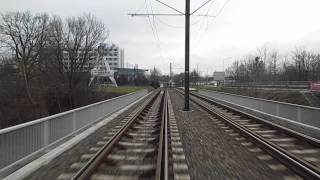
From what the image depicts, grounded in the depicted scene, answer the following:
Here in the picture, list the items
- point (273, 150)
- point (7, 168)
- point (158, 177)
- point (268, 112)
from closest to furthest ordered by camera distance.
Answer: point (158, 177), point (7, 168), point (273, 150), point (268, 112)

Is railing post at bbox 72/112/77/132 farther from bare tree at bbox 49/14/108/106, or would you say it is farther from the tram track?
Answer: bare tree at bbox 49/14/108/106

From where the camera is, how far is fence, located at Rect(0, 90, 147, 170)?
24.6 ft

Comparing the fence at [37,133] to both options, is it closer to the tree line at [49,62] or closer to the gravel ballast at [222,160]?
the gravel ballast at [222,160]

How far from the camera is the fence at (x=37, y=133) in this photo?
7.51 meters

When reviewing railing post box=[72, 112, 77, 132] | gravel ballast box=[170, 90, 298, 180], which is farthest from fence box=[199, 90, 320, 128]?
railing post box=[72, 112, 77, 132]

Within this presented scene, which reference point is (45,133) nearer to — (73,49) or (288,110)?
(288,110)

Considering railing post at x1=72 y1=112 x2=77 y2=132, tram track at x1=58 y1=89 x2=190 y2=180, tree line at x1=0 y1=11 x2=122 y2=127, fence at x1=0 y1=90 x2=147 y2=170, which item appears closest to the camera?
tram track at x1=58 y1=89 x2=190 y2=180

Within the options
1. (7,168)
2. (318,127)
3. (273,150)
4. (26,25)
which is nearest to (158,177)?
(7,168)

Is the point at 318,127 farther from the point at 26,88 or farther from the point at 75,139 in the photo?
the point at 26,88

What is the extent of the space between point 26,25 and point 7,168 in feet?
170

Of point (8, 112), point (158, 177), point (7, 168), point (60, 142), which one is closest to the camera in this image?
point (158, 177)

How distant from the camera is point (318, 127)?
13625 mm

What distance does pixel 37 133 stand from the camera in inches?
366

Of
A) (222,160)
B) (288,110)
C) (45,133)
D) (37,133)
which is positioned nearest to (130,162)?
(222,160)
